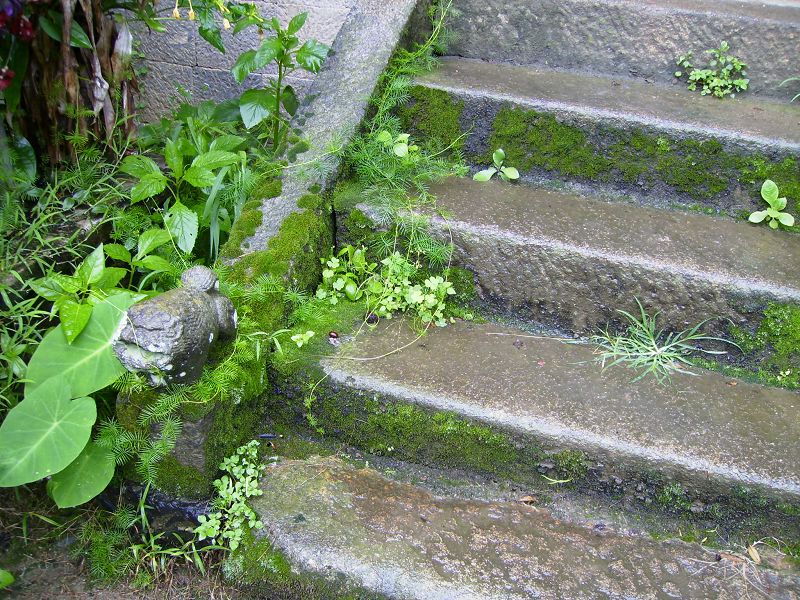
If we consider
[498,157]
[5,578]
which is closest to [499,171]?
[498,157]

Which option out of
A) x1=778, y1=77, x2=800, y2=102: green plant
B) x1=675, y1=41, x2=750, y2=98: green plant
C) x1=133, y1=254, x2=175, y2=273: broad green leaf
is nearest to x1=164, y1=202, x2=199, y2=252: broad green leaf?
x1=133, y1=254, x2=175, y2=273: broad green leaf

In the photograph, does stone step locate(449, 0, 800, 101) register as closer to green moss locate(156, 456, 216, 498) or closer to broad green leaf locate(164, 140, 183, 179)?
broad green leaf locate(164, 140, 183, 179)

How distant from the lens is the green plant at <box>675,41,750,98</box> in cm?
264

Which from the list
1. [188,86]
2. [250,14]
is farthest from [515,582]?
[188,86]

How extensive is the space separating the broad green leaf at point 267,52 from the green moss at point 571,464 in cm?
170

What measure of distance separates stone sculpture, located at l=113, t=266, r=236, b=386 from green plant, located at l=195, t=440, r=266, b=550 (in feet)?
0.99

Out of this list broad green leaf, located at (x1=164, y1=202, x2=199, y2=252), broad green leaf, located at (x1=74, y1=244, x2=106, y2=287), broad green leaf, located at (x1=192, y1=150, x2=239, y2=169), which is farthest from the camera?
broad green leaf, located at (x1=192, y1=150, x2=239, y2=169)

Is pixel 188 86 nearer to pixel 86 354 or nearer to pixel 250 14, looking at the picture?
pixel 250 14

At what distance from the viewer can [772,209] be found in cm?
222

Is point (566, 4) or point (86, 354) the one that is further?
point (566, 4)

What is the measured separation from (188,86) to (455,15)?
166 cm

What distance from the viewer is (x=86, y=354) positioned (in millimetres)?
1688

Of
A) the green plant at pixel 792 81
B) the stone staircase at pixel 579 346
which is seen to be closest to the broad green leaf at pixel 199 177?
the stone staircase at pixel 579 346

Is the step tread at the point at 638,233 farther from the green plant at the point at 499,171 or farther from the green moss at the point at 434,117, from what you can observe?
the green moss at the point at 434,117
